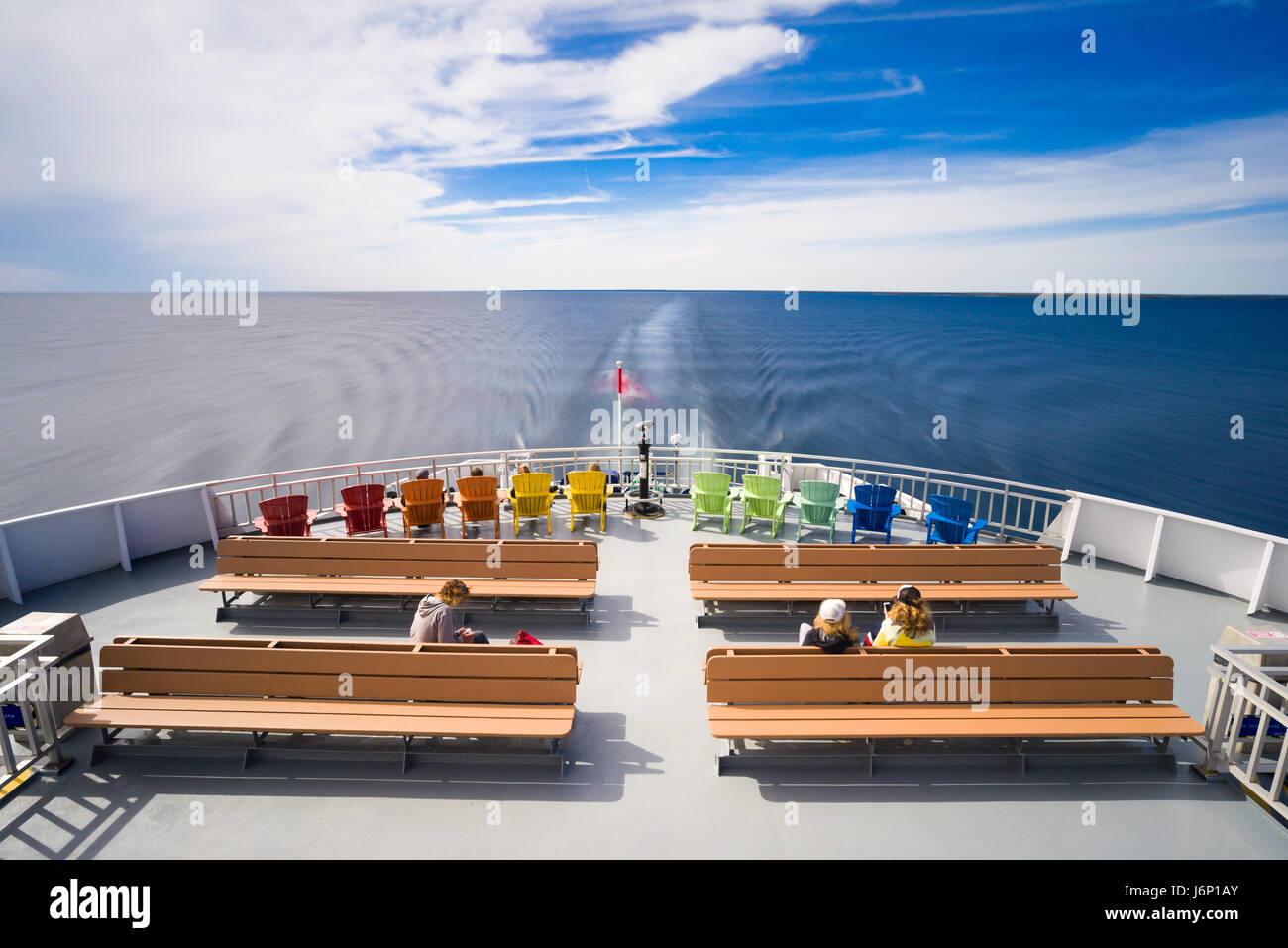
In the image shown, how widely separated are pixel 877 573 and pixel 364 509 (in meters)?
7.35

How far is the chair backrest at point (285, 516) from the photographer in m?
8.90

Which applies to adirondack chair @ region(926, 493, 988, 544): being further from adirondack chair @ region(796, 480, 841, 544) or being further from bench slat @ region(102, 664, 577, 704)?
Result: bench slat @ region(102, 664, 577, 704)

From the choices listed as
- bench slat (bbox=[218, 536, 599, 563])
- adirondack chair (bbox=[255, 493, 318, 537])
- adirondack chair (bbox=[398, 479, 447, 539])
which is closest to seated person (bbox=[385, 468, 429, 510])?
adirondack chair (bbox=[398, 479, 447, 539])

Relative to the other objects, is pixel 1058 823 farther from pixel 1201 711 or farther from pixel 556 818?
pixel 556 818

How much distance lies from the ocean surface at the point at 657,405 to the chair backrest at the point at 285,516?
28.3 metres

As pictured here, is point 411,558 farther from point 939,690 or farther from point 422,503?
point 939,690

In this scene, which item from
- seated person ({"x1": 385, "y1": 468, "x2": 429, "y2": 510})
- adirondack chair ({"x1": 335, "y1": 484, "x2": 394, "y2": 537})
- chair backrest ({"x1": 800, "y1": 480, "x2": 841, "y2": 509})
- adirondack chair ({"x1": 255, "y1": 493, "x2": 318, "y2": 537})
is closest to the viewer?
adirondack chair ({"x1": 255, "y1": 493, "x2": 318, "y2": 537})

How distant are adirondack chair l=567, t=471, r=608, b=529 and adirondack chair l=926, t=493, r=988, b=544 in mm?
5007

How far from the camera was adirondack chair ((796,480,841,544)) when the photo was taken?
9961mm

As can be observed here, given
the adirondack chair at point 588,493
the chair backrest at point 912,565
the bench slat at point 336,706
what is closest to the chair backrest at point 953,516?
the chair backrest at point 912,565

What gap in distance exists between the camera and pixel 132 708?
5031 millimetres

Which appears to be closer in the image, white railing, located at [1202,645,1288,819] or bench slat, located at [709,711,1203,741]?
white railing, located at [1202,645,1288,819]

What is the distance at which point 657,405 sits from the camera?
156ft
